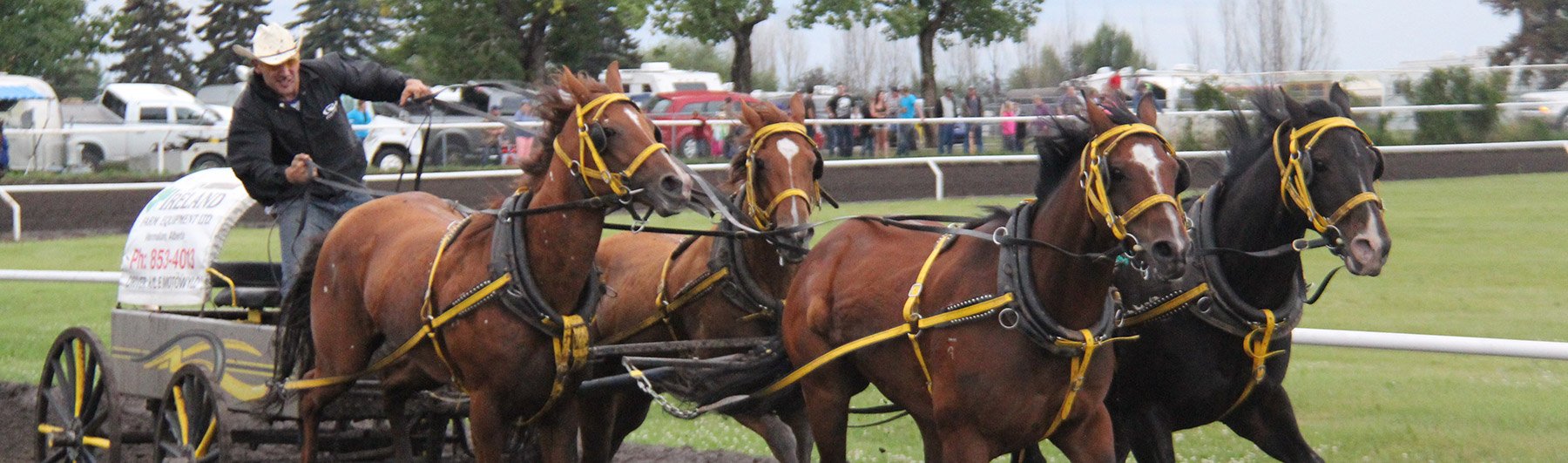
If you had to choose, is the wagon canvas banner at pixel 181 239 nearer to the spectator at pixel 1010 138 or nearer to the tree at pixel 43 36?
the spectator at pixel 1010 138

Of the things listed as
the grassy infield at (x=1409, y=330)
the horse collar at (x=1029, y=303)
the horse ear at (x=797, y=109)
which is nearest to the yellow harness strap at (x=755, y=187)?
the horse ear at (x=797, y=109)

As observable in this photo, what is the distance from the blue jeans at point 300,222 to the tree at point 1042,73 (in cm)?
4576

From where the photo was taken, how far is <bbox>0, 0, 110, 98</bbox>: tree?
1594 inches

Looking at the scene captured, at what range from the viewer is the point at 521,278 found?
541 cm

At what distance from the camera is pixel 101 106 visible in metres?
37.8

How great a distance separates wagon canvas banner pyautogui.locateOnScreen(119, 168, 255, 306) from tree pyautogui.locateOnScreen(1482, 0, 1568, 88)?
143 ft

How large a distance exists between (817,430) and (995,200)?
1324cm

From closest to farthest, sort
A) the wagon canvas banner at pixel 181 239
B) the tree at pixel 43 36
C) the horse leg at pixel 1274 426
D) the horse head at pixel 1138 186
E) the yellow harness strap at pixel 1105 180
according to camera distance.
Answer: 1. the horse head at pixel 1138 186
2. the yellow harness strap at pixel 1105 180
3. the horse leg at pixel 1274 426
4. the wagon canvas banner at pixel 181 239
5. the tree at pixel 43 36

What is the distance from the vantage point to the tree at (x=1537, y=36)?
45.3m

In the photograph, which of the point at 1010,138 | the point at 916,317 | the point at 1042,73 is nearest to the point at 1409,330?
the point at 916,317

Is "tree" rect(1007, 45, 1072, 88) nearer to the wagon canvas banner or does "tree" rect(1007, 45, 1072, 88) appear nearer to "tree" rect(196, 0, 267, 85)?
"tree" rect(196, 0, 267, 85)

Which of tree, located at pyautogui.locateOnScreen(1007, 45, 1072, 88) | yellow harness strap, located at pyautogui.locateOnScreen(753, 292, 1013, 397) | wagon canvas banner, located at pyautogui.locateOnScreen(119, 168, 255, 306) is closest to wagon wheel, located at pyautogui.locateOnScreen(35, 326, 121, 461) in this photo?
wagon canvas banner, located at pyautogui.locateOnScreen(119, 168, 255, 306)

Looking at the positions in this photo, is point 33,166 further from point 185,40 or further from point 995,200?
point 185,40

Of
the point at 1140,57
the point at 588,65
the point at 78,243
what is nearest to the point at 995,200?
Result: the point at 78,243
